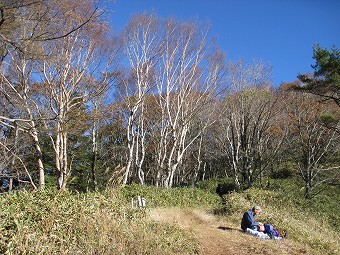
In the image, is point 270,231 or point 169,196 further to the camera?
point 169,196

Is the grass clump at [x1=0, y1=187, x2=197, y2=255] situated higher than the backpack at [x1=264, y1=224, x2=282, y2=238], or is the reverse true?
the grass clump at [x1=0, y1=187, x2=197, y2=255]

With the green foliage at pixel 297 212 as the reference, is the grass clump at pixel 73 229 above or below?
above

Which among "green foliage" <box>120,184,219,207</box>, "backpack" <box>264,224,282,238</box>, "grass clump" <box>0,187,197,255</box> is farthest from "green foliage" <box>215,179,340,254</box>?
"grass clump" <box>0,187,197,255</box>

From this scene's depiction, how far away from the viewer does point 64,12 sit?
6.87m

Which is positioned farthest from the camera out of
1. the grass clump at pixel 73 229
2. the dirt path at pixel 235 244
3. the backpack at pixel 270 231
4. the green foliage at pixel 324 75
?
the green foliage at pixel 324 75

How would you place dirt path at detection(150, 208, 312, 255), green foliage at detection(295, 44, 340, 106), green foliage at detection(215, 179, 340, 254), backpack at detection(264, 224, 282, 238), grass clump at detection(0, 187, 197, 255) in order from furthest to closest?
green foliage at detection(295, 44, 340, 106) < green foliage at detection(215, 179, 340, 254) < backpack at detection(264, 224, 282, 238) < dirt path at detection(150, 208, 312, 255) < grass clump at detection(0, 187, 197, 255)

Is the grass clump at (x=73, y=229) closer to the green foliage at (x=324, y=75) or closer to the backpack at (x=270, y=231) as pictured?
the backpack at (x=270, y=231)

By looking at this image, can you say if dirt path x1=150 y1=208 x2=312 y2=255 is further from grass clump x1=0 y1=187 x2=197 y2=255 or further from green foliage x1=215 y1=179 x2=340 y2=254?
green foliage x1=215 y1=179 x2=340 y2=254

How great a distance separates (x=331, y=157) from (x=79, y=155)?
16910 mm

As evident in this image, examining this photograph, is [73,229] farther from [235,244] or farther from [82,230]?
[235,244]

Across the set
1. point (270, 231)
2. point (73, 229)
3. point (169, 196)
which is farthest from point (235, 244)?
point (169, 196)

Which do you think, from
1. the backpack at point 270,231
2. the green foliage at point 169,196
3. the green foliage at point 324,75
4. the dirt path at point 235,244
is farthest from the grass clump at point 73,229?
the green foliage at point 324,75

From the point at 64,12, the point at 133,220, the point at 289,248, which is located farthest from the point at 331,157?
the point at 64,12

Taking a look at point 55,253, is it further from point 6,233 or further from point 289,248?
point 289,248
